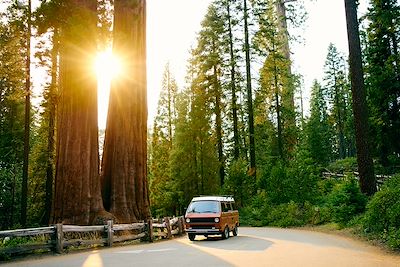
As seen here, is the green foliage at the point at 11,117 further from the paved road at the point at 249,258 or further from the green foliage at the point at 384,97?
the green foliage at the point at 384,97

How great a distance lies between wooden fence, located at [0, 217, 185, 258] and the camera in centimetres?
1264

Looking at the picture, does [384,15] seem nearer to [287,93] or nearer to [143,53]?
[143,53]

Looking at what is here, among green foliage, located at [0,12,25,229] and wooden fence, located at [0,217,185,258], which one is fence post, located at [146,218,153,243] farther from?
green foliage, located at [0,12,25,229]

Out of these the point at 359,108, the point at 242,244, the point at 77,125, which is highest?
the point at 359,108

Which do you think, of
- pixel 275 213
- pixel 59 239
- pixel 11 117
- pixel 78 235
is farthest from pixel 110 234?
pixel 11 117

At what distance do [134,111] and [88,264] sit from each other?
10.4 m

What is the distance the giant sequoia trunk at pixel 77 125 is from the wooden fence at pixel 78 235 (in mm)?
1224

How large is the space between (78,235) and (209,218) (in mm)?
5909

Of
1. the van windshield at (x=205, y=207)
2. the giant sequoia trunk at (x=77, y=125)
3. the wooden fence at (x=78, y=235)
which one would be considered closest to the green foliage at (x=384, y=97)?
the van windshield at (x=205, y=207)

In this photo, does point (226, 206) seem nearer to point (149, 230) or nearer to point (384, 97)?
point (149, 230)

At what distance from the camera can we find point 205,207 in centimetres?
2006

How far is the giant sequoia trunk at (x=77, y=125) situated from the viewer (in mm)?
17156

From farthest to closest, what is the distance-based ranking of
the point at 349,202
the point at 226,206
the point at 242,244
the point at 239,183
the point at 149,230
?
the point at 239,183
the point at 226,206
the point at 349,202
the point at 149,230
the point at 242,244

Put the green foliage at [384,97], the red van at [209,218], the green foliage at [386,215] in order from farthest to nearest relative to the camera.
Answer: the green foliage at [384,97] < the red van at [209,218] < the green foliage at [386,215]
